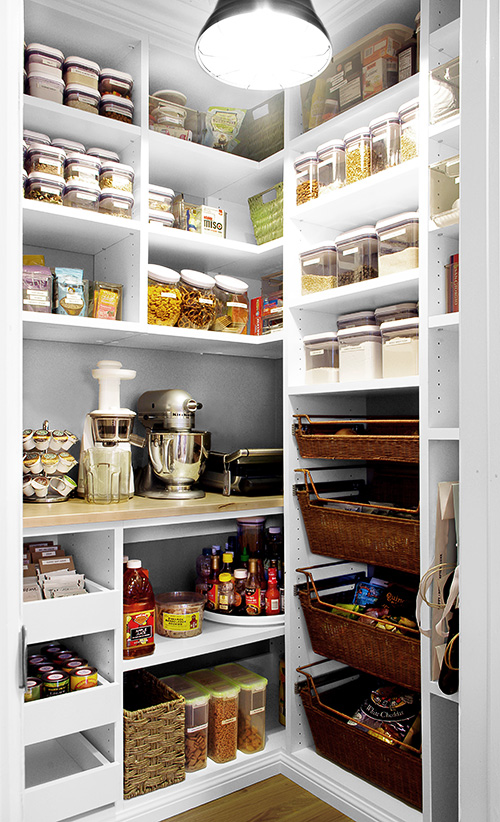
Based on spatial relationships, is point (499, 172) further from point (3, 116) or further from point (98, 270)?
point (98, 270)

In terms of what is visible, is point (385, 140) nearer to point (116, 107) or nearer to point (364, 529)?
point (116, 107)

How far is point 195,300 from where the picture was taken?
2.23m

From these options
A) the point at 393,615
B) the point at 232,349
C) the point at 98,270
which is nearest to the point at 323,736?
the point at 393,615

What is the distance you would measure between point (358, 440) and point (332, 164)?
91cm

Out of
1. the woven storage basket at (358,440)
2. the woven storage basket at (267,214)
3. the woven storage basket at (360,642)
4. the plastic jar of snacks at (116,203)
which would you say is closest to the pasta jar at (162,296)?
the plastic jar of snacks at (116,203)

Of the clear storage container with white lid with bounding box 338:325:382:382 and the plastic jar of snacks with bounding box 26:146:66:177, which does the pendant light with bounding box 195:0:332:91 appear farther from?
the clear storage container with white lid with bounding box 338:325:382:382

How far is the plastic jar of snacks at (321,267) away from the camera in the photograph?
6.97ft

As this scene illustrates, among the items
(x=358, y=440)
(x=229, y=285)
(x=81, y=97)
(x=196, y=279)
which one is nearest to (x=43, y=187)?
(x=81, y=97)

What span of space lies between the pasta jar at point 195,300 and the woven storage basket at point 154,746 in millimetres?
1243

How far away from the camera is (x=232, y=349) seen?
249cm

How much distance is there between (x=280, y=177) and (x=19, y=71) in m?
1.84

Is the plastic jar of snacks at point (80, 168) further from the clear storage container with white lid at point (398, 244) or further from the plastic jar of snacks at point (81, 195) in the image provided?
the clear storage container with white lid at point (398, 244)

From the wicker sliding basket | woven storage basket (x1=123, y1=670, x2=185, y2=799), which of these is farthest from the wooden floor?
the wicker sliding basket

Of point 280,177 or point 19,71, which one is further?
point 280,177
